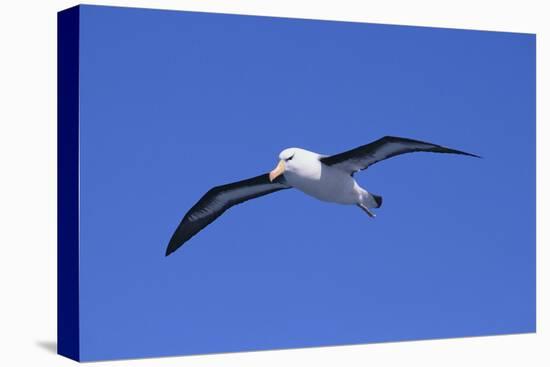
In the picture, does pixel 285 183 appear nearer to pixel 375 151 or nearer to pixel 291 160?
pixel 291 160

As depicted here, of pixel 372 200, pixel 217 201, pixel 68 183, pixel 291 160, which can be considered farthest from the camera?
pixel 372 200

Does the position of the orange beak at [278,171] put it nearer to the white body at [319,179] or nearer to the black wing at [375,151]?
the white body at [319,179]

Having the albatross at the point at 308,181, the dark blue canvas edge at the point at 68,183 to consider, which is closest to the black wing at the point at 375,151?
the albatross at the point at 308,181

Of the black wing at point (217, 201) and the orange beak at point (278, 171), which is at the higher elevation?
the orange beak at point (278, 171)

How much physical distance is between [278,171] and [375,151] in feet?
2.70

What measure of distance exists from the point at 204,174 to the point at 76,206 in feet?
3.55

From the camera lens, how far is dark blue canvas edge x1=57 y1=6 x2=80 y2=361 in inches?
407

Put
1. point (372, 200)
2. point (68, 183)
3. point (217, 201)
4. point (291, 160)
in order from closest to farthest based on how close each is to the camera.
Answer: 1. point (68, 183)
2. point (217, 201)
3. point (291, 160)
4. point (372, 200)

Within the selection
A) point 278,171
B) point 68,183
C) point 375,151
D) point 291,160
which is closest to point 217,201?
point 278,171

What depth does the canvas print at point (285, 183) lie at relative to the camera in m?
10.4

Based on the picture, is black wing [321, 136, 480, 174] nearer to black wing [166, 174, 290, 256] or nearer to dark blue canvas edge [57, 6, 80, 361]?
black wing [166, 174, 290, 256]

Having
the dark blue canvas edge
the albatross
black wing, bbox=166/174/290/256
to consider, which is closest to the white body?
the albatross

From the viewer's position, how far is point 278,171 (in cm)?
1084

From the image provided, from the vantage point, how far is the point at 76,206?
1031cm
